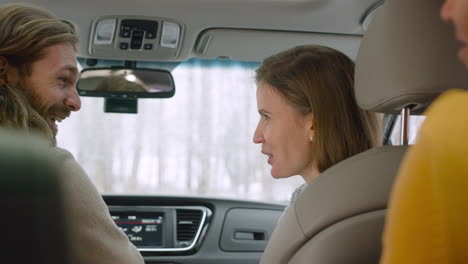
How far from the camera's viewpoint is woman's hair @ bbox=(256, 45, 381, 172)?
237cm

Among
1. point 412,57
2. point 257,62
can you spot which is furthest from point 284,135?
point 257,62

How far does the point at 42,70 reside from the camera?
2232 mm

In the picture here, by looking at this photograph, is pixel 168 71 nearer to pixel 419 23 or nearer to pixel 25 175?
pixel 419 23

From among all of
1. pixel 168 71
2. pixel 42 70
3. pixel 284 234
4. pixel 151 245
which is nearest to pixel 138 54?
pixel 168 71

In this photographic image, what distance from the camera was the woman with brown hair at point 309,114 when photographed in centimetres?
237

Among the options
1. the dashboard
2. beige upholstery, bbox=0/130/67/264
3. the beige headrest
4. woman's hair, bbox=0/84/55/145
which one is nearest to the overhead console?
the dashboard

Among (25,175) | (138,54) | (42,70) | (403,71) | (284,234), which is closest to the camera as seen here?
(25,175)

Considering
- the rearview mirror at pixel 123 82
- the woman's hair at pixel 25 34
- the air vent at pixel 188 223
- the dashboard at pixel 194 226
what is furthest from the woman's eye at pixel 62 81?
the air vent at pixel 188 223

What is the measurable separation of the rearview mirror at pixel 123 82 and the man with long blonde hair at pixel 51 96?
4.65 ft

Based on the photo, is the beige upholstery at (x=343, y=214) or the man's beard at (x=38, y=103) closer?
the beige upholstery at (x=343, y=214)

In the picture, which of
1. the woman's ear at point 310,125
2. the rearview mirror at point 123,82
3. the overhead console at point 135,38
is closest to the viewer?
the woman's ear at point 310,125

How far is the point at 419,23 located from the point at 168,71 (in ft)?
7.27

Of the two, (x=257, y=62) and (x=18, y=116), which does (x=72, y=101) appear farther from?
(x=257, y=62)

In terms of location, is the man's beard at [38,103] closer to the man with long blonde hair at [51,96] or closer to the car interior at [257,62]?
the man with long blonde hair at [51,96]
